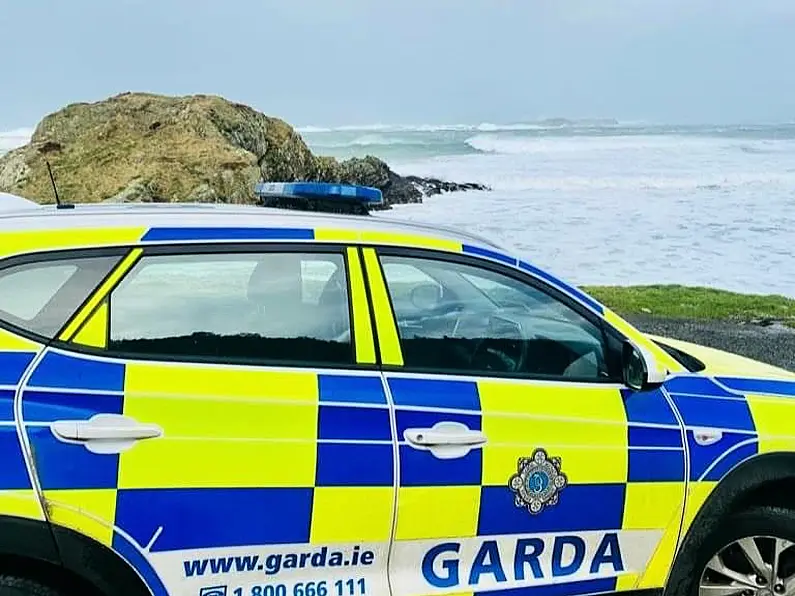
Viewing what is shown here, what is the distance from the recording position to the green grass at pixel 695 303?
9680 millimetres

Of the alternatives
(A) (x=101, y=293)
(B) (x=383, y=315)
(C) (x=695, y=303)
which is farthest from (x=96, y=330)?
(C) (x=695, y=303)

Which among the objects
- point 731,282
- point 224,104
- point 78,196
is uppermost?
point 224,104

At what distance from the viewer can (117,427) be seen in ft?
6.73

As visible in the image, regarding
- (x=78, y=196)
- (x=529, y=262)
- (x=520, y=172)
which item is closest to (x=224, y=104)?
(x=78, y=196)

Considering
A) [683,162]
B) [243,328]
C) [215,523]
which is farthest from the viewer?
[683,162]

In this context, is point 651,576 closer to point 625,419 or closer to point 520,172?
point 625,419

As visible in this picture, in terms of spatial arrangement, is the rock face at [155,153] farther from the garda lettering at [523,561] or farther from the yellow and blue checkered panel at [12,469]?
the yellow and blue checkered panel at [12,469]

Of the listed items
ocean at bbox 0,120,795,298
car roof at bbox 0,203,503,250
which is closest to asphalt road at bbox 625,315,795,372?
ocean at bbox 0,120,795,298

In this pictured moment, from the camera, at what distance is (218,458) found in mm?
2125

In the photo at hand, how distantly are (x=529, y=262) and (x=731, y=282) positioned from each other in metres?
11.5

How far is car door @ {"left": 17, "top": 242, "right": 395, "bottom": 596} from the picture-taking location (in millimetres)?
2041

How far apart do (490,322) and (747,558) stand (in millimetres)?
1212

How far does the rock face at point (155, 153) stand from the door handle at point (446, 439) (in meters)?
12.2

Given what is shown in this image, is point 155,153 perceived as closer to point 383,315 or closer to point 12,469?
point 383,315
